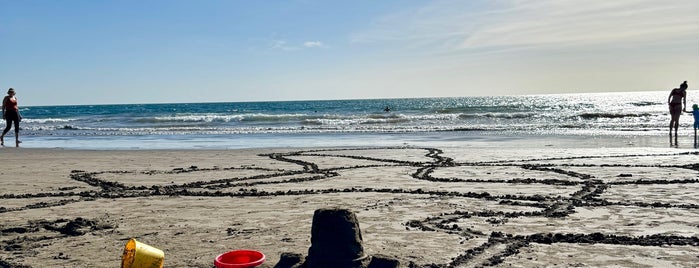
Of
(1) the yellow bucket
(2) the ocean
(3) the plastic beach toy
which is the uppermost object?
(1) the yellow bucket

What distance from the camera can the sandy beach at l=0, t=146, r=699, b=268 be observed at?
521 centimetres

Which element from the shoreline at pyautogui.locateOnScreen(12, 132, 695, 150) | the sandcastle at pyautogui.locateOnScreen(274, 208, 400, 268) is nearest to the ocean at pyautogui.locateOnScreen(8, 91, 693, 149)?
the shoreline at pyautogui.locateOnScreen(12, 132, 695, 150)

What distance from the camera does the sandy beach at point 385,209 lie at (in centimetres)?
521

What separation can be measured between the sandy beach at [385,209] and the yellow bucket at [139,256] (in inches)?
23.9

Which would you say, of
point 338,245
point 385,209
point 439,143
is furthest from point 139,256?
point 439,143

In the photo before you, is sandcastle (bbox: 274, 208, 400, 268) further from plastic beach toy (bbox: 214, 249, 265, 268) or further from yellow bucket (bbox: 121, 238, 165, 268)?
yellow bucket (bbox: 121, 238, 165, 268)

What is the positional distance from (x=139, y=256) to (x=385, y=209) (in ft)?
11.3

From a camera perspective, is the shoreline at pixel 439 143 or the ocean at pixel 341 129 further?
the ocean at pixel 341 129

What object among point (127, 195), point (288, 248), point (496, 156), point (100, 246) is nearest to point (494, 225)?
point (288, 248)

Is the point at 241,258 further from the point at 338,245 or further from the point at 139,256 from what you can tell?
the point at 338,245

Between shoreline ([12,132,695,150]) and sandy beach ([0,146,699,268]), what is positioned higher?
sandy beach ([0,146,699,268])

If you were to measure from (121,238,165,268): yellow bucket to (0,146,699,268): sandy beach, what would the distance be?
61 centimetres

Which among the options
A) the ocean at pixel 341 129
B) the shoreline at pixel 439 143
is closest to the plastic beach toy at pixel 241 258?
the shoreline at pixel 439 143

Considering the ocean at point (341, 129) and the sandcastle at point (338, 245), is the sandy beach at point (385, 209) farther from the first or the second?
the ocean at point (341, 129)
